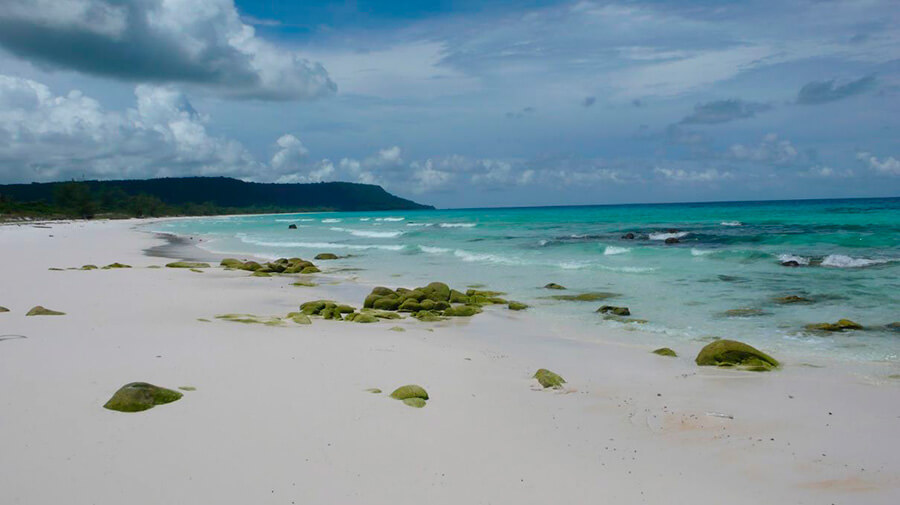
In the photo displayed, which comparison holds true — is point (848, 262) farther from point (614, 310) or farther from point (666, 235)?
point (666, 235)

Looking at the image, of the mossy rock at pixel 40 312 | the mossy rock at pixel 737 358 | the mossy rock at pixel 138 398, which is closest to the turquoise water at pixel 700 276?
the mossy rock at pixel 737 358

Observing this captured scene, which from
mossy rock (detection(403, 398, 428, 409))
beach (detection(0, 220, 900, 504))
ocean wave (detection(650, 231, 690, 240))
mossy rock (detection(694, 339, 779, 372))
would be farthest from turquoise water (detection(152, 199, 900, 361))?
mossy rock (detection(403, 398, 428, 409))

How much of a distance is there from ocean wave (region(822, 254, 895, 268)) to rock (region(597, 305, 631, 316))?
12263 millimetres

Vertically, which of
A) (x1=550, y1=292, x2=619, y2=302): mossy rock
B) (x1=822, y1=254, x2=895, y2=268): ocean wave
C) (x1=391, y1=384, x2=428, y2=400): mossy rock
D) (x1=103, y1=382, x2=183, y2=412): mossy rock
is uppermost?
(x1=103, y1=382, x2=183, y2=412): mossy rock

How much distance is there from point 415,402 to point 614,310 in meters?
8.47

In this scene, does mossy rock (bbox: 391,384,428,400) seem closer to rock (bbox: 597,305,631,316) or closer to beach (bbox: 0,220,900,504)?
beach (bbox: 0,220,900,504)

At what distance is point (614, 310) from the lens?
1388 cm

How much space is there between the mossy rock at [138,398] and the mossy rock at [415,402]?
8.25ft

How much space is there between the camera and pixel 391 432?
5762 mm

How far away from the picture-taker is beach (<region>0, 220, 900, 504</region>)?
4676mm

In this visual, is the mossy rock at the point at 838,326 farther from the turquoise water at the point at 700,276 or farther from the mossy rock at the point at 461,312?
the mossy rock at the point at 461,312

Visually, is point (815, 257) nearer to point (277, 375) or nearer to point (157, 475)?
point (277, 375)

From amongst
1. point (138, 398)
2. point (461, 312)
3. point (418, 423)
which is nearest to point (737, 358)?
point (418, 423)

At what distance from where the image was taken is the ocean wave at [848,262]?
2079 centimetres
